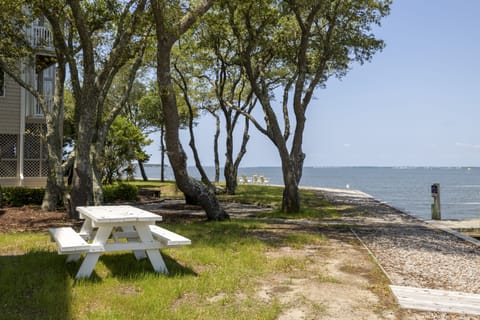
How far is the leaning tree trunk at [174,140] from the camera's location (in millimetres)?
9367

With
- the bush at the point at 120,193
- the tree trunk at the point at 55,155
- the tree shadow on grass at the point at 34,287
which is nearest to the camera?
the tree shadow on grass at the point at 34,287

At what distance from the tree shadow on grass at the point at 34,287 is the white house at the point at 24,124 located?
12.0 m

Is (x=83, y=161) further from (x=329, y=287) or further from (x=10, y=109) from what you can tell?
(x=10, y=109)

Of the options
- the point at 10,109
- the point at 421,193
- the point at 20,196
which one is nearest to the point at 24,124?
the point at 10,109

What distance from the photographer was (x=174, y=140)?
33.0 feet

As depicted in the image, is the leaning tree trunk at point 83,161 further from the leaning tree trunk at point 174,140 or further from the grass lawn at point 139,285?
the grass lawn at point 139,285

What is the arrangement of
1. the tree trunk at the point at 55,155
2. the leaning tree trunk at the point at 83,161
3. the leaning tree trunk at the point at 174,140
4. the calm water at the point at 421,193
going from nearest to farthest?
the leaning tree trunk at the point at 174,140
the leaning tree trunk at the point at 83,161
the tree trunk at the point at 55,155
the calm water at the point at 421,193

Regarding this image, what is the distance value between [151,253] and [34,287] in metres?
Answer: 1.40

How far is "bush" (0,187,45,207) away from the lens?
14.0 meters

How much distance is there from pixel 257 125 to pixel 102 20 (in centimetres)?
658

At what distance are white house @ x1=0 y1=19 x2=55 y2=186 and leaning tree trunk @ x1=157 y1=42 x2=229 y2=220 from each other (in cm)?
890

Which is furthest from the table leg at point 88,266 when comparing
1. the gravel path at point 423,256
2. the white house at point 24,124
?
the white house at point 24,124

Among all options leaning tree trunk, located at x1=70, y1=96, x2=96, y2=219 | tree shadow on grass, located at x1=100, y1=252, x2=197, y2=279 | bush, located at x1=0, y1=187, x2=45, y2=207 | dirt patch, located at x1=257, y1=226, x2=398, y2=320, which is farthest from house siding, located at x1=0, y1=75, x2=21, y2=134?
dirt patch, located at x1=257, y1=226, x2=398, y2=320

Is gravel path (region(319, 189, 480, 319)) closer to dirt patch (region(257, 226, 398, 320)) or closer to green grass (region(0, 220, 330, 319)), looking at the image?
dirt patch (region(257, 226, 398, 320))
